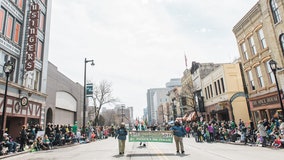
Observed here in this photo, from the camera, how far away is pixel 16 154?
13.3 m

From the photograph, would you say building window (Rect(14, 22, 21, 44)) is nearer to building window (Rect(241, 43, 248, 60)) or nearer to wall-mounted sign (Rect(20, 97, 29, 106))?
wall-mounted sign (Rect(20, 97, 29, 106))

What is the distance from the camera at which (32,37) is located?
20.0 meters

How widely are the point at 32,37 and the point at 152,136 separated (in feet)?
47.8

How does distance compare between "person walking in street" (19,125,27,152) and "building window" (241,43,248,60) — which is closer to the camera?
"person walking in street" (19,125,27,152)

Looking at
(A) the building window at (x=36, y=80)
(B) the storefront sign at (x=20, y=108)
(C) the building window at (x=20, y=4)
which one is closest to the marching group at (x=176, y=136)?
(B) the storefront sign at (x=20, y=108)

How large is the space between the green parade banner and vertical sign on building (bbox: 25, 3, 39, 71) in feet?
38.9

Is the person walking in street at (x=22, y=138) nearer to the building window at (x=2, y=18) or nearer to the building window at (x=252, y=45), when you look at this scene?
the building window at (x=2, y=18)

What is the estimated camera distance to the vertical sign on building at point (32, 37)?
19505mm

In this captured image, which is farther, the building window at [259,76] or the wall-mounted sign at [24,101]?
the building window at [259,76]

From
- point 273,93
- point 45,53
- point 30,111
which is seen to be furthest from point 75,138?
point 273,93

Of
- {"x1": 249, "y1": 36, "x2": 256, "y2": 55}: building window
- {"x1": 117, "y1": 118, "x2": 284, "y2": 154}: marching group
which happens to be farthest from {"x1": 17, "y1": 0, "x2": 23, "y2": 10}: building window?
{"x1": 249, "y1": 36, "x2": 256, "y2": 55}: building window

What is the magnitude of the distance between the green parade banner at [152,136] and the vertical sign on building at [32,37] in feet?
38.9

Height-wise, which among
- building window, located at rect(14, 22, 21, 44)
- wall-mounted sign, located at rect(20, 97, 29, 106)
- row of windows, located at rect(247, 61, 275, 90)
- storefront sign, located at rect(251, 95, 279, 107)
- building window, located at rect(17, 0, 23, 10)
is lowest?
storefront sign, located at rect(251, 95, 279, 107)

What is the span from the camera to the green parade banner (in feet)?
43.3
